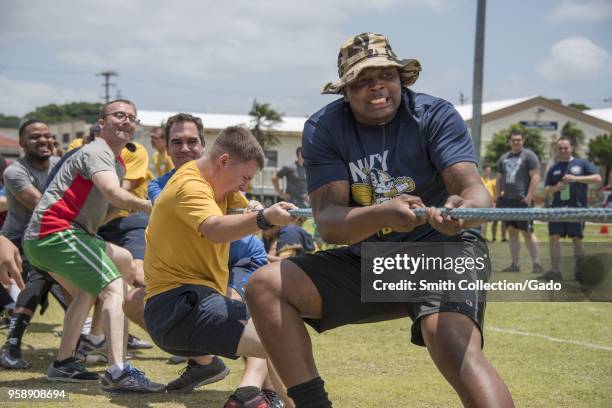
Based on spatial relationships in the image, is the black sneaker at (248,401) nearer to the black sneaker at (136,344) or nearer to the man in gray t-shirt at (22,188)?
the black sneaker at (136,344)

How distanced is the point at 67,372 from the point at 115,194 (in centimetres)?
138

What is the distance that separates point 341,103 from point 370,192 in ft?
1.43

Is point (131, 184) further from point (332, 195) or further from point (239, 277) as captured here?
point (332, 195)

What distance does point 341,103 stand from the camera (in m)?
3.52

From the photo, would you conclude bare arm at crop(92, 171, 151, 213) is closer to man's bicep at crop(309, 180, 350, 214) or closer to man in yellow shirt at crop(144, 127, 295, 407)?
man in yellow shirt at crop(144, 127, 295, 407)

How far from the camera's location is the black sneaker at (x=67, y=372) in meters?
5.67

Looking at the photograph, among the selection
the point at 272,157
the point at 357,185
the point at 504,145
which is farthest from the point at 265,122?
the point at 357,185

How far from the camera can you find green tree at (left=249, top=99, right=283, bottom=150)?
53.8m

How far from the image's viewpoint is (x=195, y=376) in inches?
208

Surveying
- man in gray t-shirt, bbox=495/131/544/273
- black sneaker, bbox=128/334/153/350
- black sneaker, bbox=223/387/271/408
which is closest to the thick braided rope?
black sneaker, bbox=223/387/271/408

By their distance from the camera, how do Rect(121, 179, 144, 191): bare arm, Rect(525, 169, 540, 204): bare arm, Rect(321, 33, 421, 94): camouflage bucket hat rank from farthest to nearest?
Rect(525, 169, 540, 204): bare arm, Rect(121, 179, 144, 191): bare arm, Rect(321, 33, 421, 94): camouflage bucket hat

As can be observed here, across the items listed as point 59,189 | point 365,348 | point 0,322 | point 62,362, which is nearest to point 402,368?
point 365,348

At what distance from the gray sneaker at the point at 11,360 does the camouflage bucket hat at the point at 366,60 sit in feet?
13.0

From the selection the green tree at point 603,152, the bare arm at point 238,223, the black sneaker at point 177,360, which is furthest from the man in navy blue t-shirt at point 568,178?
the green tree at point 603,152
